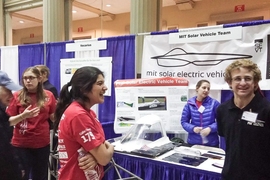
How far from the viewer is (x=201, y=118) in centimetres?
285

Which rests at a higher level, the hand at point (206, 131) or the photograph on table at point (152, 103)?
the photograph on table at point (152, 103)

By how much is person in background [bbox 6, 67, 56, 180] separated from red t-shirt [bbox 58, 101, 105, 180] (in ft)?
4.33

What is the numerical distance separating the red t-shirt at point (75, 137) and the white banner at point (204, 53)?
2.07 metres

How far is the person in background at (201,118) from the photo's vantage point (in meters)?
2.79

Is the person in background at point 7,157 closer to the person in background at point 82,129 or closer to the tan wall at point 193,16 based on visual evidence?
the person in background at point 82,129

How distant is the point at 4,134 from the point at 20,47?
4.18m

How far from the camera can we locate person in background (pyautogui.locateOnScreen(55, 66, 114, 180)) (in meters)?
1.22

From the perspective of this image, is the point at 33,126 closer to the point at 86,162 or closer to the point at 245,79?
the point at 86,162

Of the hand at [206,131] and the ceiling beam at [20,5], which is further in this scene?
the ceiling beam at [20,5]

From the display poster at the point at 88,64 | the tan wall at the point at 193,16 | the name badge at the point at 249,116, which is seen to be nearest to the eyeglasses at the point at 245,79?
the name badge at the point at 249,116

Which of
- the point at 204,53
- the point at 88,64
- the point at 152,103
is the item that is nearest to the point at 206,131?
the point at 152,103

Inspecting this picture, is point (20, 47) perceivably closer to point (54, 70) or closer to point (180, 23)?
point (54, 70)

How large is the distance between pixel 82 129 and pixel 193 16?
18.3 feet

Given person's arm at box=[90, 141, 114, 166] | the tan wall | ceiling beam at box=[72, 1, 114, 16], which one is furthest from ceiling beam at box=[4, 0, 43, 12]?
person's arm at box=[90, 141, 114, 166]
